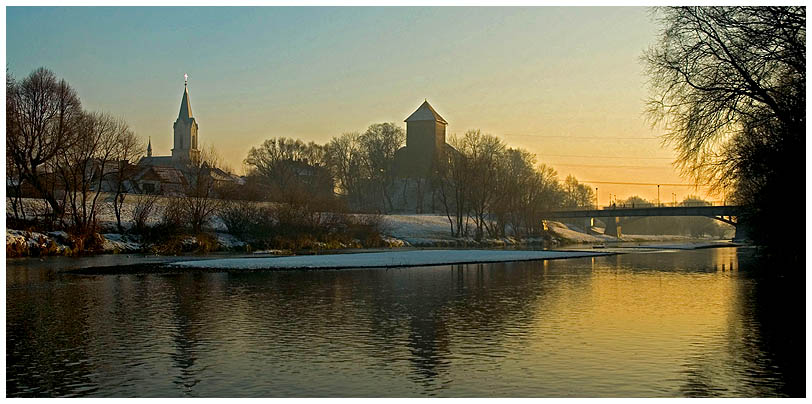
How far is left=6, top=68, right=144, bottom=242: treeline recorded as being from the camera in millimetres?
55625

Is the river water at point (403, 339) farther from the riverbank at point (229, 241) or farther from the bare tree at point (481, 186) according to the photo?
the bare tree at point (481, 186)

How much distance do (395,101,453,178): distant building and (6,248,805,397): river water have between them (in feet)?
405

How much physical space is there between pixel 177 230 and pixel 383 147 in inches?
3104

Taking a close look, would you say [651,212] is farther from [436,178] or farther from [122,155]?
[122,155]

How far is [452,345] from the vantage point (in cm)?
Answer: 1458

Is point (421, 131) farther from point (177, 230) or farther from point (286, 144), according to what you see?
point (177, 230)

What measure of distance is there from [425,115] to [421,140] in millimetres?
5123

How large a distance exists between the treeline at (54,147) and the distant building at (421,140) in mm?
92665

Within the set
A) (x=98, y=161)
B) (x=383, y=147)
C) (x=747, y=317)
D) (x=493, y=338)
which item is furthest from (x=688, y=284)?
(x=383, y=147)

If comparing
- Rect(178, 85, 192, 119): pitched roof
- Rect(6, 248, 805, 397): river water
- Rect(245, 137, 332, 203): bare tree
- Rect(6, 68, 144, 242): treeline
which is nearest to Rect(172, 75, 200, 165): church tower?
Rect(178, 85, 192, 119): pitched roof

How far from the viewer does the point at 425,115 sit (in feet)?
512

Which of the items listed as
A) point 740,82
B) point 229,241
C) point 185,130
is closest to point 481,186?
point 229,241

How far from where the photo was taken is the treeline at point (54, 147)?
55.6 meters

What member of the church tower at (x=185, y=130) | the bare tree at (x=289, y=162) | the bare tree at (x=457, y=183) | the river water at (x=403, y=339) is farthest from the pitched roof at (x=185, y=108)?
the river water at (x=403, y=339)
